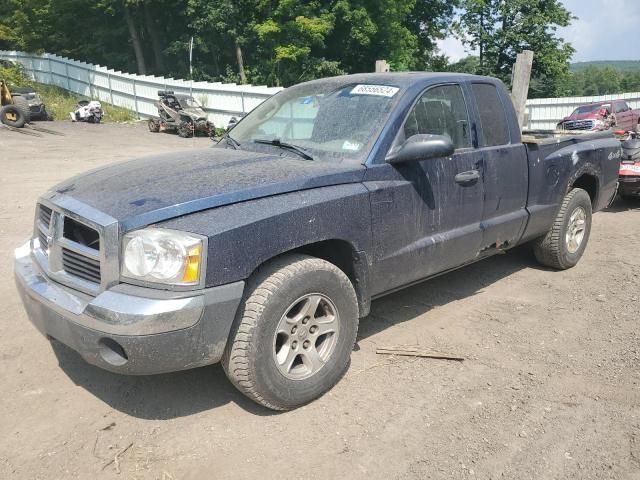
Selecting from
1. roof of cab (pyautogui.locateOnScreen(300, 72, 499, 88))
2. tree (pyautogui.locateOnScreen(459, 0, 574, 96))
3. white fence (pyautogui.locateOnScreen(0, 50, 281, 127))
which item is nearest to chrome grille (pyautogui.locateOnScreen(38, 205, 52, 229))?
roof of cab (pyautogui.locateOnScreen(300, 72, 499, 88))

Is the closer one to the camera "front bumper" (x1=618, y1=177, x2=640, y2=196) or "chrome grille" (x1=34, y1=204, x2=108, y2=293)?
"chrome grille" (x1=34, y1=204, x2=108, y2=293)

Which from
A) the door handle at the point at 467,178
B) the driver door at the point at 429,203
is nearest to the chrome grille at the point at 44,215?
the driver door at the point at 429,203

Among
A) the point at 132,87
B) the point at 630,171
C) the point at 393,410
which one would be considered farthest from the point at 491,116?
the point at 132,87

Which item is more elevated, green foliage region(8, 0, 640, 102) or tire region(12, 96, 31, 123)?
green foliage region(8, 0, 640, 102)

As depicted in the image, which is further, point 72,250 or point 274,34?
point 274,34

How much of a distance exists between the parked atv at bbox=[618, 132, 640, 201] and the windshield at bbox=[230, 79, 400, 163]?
20.0 ft

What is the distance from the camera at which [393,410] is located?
3242 mm

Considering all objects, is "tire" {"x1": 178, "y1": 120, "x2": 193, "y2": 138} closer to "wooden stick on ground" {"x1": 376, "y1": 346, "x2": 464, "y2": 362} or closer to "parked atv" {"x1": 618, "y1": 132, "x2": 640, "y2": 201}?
"parked atv" {"x1": 618, "y1": 132, "x2": 640, "y2": 201}

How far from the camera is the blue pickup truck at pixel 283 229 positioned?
109 inches

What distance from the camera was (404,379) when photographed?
358cm

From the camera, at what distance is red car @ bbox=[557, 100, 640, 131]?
16844 mm

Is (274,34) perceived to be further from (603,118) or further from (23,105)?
(603,118)

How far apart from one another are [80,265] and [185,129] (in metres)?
16.1

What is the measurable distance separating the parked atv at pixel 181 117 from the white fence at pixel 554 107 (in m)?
13.7
